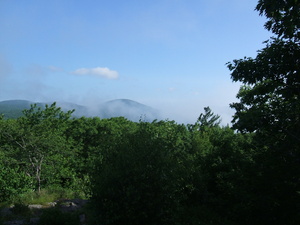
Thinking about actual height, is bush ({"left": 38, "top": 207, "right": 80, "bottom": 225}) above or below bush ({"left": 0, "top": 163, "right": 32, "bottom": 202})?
above

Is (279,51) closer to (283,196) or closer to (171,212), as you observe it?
(283,196)

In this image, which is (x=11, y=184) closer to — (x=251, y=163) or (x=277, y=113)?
(x=251, y=163)

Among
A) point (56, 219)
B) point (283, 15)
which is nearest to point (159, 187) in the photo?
point (56, 219)

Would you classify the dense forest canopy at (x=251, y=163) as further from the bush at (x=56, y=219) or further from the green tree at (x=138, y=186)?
the bush at (x=56, y=219)

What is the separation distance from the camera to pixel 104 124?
109ft

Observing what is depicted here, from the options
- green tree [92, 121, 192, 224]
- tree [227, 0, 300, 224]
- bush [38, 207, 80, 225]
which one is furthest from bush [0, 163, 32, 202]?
tree [227, 0, 300, 224]

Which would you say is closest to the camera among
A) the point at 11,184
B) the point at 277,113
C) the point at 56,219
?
the point at 277,113

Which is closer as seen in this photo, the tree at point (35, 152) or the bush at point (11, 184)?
the bush at point (11, 184)

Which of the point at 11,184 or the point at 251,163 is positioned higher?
the point at 251,163

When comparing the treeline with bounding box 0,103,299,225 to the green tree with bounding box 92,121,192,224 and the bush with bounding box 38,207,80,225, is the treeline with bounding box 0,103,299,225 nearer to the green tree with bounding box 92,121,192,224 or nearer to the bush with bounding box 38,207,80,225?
the green tree with bounding box 92,121,192,224

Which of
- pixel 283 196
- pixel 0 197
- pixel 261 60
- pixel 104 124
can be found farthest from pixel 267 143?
pixel 104 124

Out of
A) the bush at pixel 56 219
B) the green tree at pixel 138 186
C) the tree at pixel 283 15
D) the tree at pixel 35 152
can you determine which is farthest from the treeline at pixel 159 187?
the tree at pixel 283 15

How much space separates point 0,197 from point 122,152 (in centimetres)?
1057

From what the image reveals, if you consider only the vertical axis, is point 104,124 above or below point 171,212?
above
